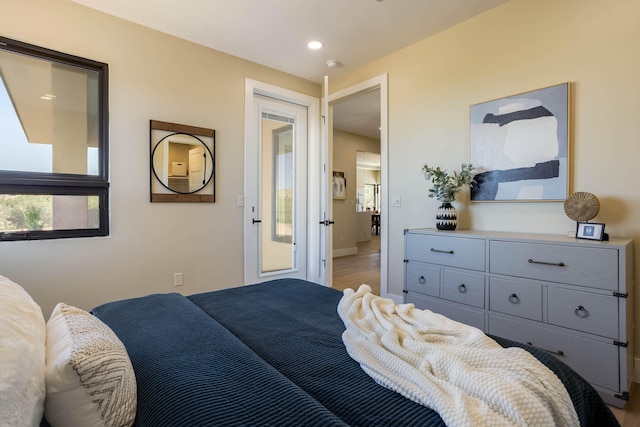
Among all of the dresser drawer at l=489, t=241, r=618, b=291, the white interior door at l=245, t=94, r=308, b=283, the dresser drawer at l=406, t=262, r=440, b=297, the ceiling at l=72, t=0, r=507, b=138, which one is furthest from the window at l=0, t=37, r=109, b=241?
the dresser drawer at l=489, t=241, r=618, b=291

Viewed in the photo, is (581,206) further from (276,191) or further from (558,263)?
(276,191)

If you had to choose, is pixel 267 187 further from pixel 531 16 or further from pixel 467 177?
pixel 531 16

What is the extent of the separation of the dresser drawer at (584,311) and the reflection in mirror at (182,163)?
9.48ft

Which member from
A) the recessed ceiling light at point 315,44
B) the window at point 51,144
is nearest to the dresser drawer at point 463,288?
the recessed ceiling light at point 315,44

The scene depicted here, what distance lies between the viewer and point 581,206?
2.03 m

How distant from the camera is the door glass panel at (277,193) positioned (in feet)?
12.2

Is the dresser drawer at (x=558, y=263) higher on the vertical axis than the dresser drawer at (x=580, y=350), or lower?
higher

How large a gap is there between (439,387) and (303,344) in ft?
1.65

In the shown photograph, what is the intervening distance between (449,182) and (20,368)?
2795 mm

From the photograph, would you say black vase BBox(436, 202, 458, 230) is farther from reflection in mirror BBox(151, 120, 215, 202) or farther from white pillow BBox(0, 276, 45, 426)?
white pillow BBox(0, 276, 45, 426)

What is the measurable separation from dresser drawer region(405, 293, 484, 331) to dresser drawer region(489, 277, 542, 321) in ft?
0.43

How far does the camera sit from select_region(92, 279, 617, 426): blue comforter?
2.44 ft

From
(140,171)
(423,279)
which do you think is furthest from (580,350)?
(140,171)

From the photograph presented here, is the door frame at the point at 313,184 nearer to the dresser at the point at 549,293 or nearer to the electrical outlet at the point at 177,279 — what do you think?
the electrical outlet at the point at 177,279
